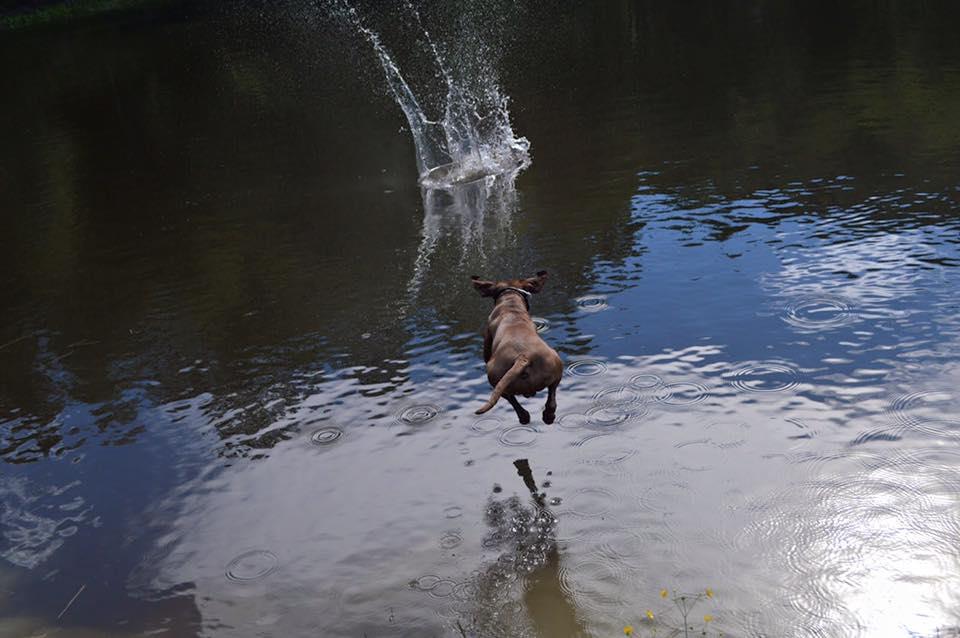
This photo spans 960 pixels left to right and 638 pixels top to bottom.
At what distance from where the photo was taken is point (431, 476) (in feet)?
26.6

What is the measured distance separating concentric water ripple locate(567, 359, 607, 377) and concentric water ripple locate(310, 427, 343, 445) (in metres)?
2.23

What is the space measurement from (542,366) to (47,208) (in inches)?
574

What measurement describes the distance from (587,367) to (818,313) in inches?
96.4

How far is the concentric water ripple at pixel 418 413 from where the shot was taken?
9086 mm

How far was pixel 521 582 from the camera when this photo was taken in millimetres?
6535

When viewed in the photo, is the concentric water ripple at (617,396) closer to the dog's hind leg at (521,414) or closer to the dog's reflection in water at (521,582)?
the dog's hind leg at (521,414)

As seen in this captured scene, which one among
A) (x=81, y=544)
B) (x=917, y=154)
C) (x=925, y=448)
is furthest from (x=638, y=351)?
(x=917, y=154)

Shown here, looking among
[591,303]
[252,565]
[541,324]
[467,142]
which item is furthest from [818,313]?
[467,142]

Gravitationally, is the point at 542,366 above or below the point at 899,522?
above

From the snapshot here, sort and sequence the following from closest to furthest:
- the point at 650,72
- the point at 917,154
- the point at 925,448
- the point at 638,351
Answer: the point at 925,448 < the point at 638,351 < the point at 917,154 < the point at 650,72

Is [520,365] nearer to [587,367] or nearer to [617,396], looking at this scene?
[617,396]

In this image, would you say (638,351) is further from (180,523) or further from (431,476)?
(180,523)

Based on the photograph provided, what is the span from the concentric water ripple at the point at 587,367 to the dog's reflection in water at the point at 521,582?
205 centimetres

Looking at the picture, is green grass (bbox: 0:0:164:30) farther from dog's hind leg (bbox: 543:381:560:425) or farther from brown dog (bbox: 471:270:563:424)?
dog's hind leg (bbox: 543:381:560:425)
